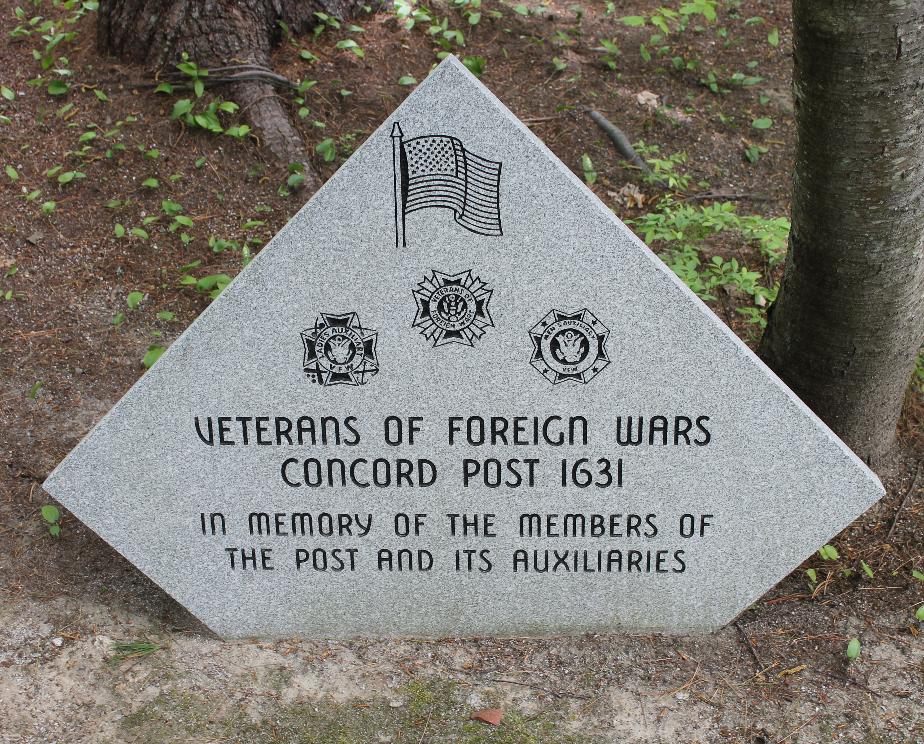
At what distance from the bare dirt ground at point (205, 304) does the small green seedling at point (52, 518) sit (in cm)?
2

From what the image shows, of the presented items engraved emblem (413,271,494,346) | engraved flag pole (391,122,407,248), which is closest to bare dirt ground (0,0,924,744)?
engraved emblem (413,271,494,346)

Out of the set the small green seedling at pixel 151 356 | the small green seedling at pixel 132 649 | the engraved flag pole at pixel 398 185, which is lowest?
the small green seedling at pixel 132 649

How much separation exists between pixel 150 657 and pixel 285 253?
134 centimetres

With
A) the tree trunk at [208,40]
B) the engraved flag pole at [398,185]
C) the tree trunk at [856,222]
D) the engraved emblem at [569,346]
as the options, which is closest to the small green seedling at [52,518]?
the engraved flag pole at [398,185]

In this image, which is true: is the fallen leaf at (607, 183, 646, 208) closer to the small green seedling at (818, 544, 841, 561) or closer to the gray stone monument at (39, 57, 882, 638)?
the small green seedling at (818, 544, 841, 561)

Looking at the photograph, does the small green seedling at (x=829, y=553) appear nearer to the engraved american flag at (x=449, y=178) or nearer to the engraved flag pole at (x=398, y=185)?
the engraved american flag at (x=449, y=178)

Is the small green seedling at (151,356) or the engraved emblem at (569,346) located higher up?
the engraved emblem at (569,346)

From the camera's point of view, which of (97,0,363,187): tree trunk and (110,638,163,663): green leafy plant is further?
(97,0,363,187): tree trunk

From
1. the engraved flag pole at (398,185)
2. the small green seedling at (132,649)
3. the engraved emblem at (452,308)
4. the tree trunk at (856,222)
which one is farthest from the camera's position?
the small green seedling at (132,649)

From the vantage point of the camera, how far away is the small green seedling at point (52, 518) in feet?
10.6

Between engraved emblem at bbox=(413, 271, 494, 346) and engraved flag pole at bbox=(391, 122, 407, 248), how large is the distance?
13 centimetres

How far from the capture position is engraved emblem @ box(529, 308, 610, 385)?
2527 mm

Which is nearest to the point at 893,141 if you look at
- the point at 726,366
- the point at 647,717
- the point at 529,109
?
the point at 726,366

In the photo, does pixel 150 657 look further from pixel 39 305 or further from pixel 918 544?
pixel 918 544
